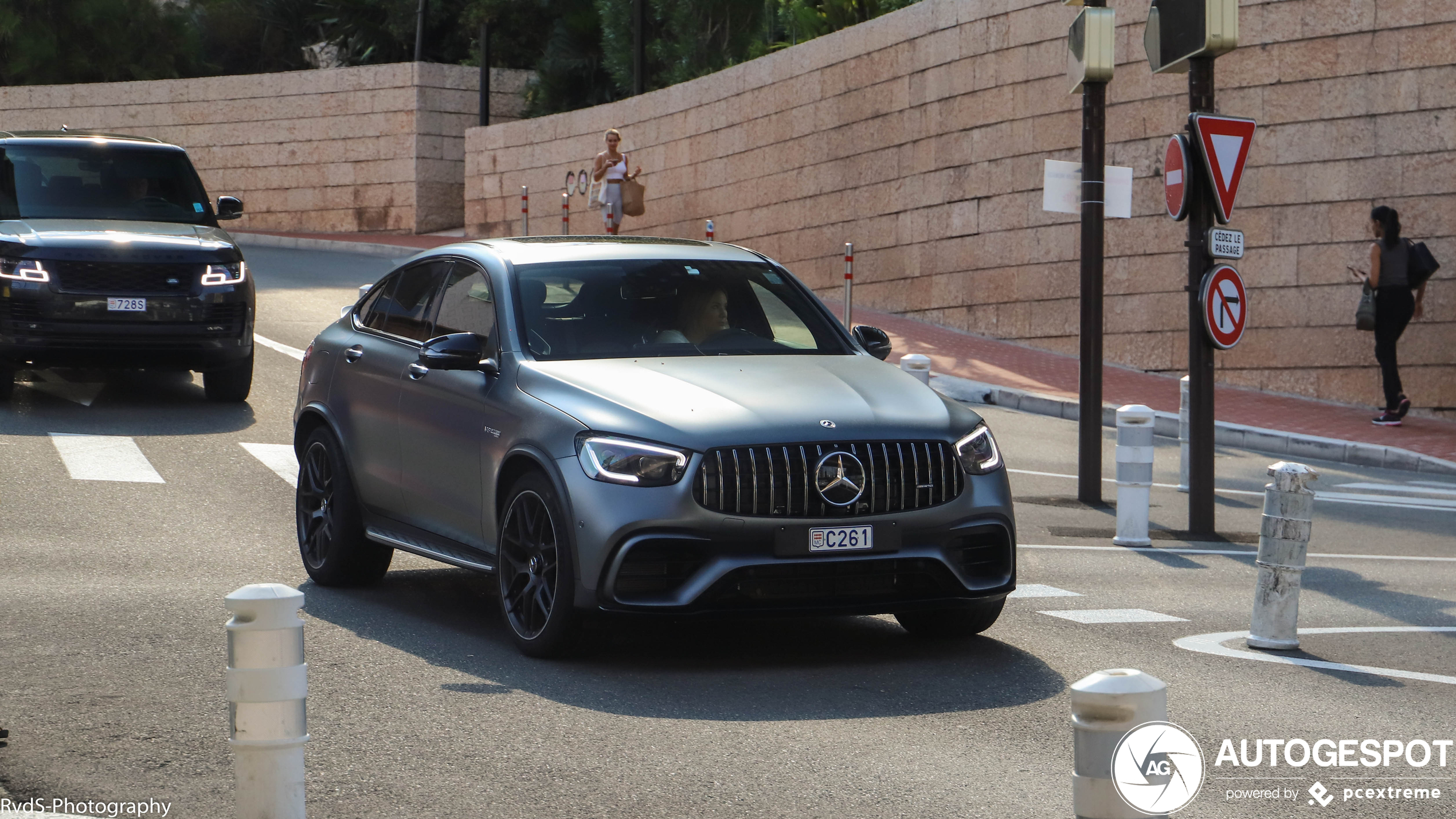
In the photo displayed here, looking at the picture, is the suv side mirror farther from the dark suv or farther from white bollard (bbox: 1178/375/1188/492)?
the dark suv

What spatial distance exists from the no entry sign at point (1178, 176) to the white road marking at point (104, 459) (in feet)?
20.5

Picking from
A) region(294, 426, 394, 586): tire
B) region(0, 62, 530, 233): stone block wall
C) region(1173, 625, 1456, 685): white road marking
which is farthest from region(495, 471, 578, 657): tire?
region(0, 62, 530, 233): stone block wall

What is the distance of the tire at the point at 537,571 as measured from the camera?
6.53m

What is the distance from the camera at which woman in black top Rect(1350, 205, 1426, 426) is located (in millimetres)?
16141

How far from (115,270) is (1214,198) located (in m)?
8.04

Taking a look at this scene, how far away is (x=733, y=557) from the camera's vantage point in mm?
6359

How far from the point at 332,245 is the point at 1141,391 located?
22005 mm

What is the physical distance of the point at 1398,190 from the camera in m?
17.5

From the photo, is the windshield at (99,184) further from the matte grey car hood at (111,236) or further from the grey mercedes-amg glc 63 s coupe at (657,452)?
the grey mercedes-amg glc 63 s coupe at (657,452)

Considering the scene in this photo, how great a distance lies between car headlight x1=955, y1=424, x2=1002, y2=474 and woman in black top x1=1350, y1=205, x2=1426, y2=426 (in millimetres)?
10388

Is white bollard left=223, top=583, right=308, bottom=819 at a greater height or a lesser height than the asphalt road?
greater

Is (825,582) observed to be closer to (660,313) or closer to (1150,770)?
(660,313)

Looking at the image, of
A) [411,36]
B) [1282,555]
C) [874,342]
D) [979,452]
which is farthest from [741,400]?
[411,36]

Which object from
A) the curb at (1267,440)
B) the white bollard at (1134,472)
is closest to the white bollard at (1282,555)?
the white bollard at (1134,472)
